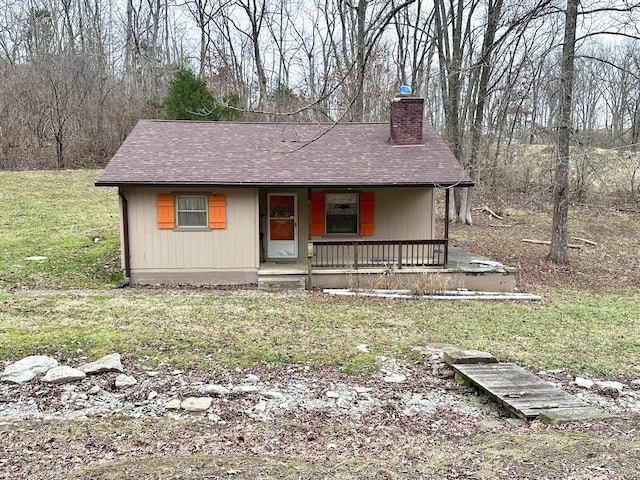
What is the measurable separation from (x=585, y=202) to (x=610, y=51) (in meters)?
12.8

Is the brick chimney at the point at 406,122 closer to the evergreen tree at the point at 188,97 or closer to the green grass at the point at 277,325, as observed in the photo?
the green grass at the point at 277,325

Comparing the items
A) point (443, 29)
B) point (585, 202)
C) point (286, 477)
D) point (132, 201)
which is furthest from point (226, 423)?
point (585, 202)

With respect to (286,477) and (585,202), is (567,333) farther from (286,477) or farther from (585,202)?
(585,202)

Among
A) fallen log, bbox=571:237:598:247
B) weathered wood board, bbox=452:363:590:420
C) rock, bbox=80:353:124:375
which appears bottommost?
weathered wood board, bbox=452:363:590:420

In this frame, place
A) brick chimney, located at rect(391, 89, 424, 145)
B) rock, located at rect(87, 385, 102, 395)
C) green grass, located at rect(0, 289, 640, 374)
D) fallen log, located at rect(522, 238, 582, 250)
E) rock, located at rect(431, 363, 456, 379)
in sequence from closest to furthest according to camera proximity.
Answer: rock, located at rect(87, 385, 102, 395)
rock, located at rect(431, 363, 456, 379)
green grass, located at rect(0, 289, 640, 374)
brick chimney, located at rect(391, 89, 424, 145)
fallen log, located at rect(522, 238, 582, 250)

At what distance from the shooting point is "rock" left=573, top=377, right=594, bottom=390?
5684 mm

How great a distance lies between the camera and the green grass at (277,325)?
6477mm

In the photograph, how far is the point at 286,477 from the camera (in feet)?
11.2

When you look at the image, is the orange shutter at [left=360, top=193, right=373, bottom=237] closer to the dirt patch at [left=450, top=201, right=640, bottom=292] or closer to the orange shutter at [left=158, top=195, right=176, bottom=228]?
the dirt patch at [left=450, top=201, right=640, bottom=292]

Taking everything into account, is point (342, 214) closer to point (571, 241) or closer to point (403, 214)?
point (403, 214)

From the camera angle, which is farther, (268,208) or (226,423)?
(268,208)

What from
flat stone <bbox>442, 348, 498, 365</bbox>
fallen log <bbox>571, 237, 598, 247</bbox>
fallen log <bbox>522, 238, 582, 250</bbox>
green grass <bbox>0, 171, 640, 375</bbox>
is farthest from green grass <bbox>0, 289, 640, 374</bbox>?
fallen log <bbox>571, 237, 598, 247</bbox>

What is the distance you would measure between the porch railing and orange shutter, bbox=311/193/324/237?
1.31 ft

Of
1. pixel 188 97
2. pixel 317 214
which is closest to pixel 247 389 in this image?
pixel 317 214
